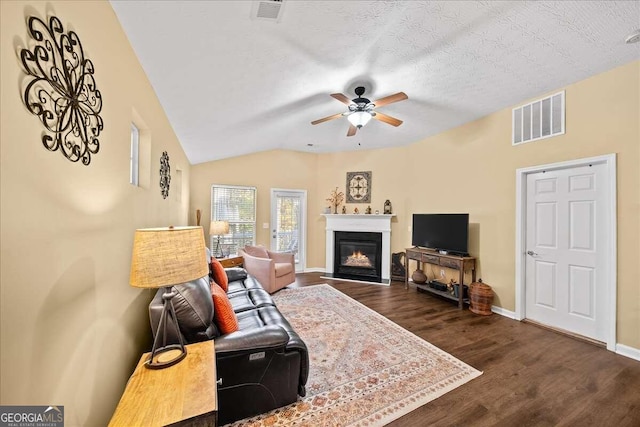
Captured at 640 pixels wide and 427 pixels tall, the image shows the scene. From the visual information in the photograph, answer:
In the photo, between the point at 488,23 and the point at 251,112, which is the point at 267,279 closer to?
the point at 251,112

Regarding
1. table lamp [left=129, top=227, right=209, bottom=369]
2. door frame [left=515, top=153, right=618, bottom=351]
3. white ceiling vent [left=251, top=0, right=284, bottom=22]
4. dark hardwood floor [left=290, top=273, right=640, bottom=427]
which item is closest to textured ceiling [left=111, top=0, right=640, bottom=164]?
white ceiling vent [left=251, top=0, right=284, bottom=22]

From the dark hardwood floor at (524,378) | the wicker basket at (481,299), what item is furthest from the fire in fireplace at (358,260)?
the wicker basket at (481,299)

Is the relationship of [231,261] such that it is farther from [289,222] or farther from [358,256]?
[358,256]

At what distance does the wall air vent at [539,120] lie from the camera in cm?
305

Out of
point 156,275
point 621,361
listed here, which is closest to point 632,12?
point 621,361

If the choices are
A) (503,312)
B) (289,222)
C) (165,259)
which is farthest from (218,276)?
(503,312)

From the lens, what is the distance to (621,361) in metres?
2.41

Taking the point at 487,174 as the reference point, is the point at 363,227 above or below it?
below

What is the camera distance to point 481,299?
3.60 meters

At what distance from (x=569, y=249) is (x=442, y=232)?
156 centimetres

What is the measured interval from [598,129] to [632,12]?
3.92ft

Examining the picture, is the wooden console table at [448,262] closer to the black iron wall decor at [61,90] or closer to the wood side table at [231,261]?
the wood side table at [231,261]

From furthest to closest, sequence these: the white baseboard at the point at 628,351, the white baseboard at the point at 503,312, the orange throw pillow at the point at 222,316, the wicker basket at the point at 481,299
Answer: the wicker basket at the point at 481,299
the white baseboard at the point at 503,312
the white baseboard at the point at 628,351
the orange throw pillow at the point at 222,316

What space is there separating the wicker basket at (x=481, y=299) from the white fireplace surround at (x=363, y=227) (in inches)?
70.2
